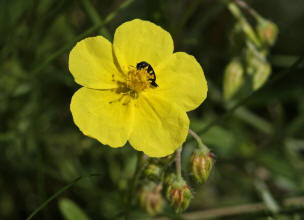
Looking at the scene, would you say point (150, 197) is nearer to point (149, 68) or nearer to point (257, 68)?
point (149, 68)

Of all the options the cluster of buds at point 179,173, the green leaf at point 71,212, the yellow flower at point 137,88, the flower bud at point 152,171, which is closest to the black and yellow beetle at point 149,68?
the yellow flower at point 137,88

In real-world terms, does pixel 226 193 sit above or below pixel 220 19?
below

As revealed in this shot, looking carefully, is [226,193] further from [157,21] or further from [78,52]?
[78,52]

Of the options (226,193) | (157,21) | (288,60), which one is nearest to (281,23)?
(288,60)

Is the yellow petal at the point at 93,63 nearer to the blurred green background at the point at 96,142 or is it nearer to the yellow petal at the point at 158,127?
the yellow petal at the point at 158,127

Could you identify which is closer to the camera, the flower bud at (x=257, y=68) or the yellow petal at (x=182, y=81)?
the yellow petal at (x=182, y=81)

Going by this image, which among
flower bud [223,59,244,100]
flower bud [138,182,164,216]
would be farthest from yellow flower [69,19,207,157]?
flower bud [223,59,244,100]
